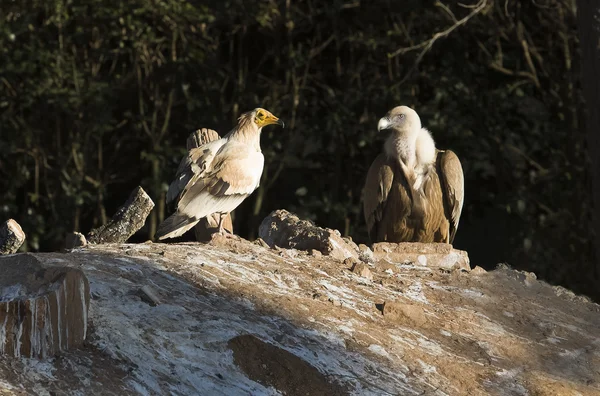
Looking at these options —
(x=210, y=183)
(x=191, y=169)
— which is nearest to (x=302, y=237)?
(x=210, y=183)

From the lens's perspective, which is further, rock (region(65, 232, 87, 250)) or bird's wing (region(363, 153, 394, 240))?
bird's wing (region(363, 153, 394, 240))

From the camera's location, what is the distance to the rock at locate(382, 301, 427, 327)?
5418 mm

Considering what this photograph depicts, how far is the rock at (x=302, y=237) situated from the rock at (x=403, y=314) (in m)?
0.77

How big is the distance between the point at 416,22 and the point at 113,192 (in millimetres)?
3383

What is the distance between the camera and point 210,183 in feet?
20.5

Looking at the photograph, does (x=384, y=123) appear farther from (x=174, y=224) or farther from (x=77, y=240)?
(x=77, y=240)

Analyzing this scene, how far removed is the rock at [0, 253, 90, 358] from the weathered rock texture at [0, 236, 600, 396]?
0.06 meters

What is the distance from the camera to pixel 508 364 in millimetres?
5281

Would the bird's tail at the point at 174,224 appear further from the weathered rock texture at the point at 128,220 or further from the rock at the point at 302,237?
the rock at the point at 302,237

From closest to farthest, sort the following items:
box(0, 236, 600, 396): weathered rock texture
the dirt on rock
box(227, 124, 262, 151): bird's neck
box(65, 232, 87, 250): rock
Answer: box(0, 236, 600, 396): weathered rock texture, the dirt on rock, box(65, 232, 87, 250): rock, box(227, 124, 262, 151): bird's neck

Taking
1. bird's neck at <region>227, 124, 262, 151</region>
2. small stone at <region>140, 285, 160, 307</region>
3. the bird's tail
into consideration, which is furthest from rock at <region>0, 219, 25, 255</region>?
bird's neck at <region>227, 124, 262, 151</region>

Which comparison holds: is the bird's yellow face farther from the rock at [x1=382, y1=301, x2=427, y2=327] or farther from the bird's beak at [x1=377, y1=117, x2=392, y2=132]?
the rock at [x1=382, y1=301, x2=427, y2=327]

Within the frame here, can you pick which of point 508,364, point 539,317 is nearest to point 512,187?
point 539,317

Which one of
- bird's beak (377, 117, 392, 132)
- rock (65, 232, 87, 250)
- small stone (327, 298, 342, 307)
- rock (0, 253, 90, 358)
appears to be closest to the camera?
rock (0, 253, 90, 358)
